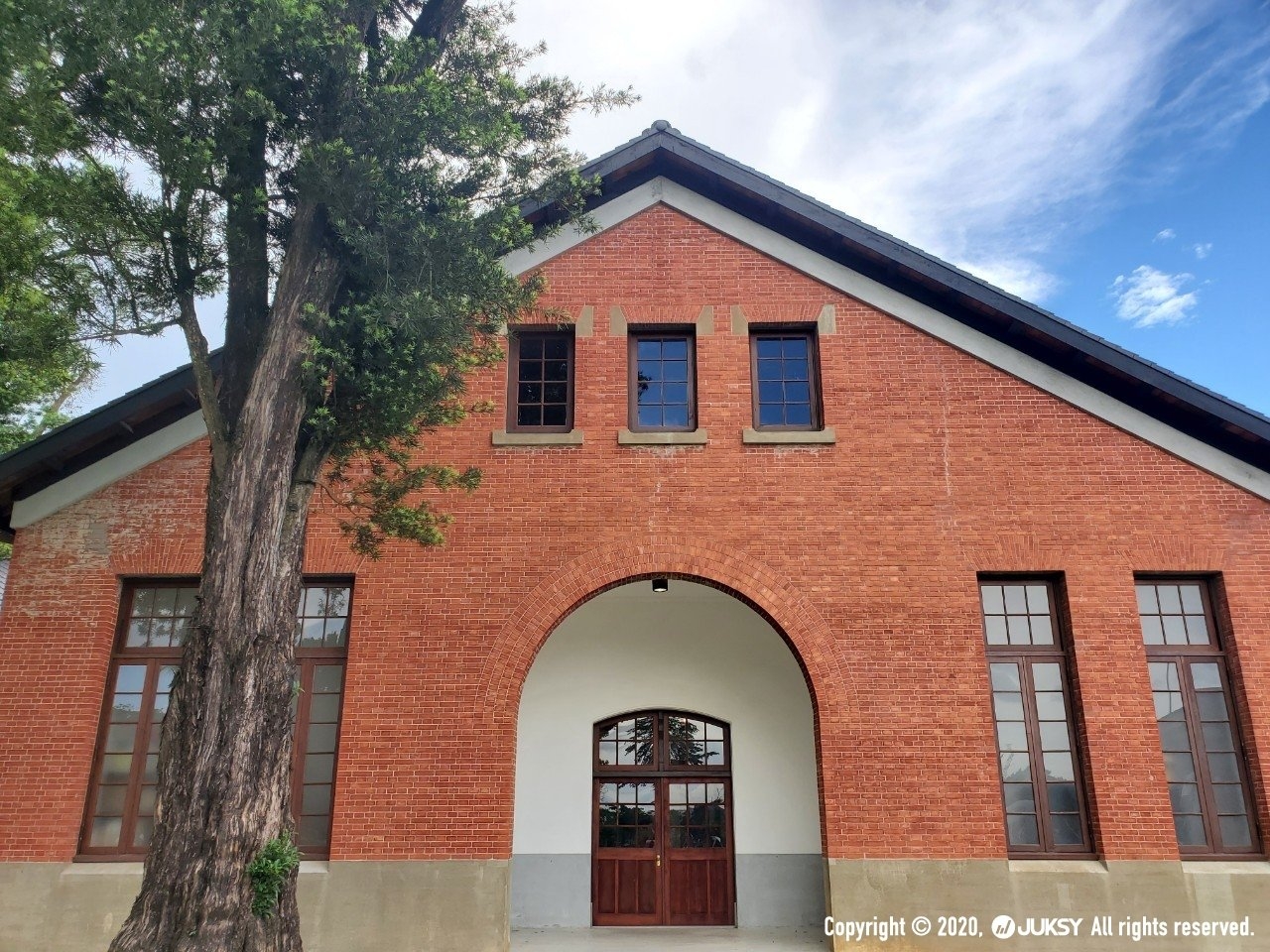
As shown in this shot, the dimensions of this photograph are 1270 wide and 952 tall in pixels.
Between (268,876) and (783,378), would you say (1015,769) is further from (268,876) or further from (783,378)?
(268,876)

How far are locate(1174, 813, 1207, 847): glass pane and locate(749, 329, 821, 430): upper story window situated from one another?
530cm

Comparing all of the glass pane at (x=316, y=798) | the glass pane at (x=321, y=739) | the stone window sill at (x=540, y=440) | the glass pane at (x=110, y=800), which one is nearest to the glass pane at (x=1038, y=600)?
the stone window sill at (x=540, y=440)

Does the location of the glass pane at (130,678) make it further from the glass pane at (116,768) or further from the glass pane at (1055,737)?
the glass pane at (1055,737)

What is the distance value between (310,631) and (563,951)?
4.19 metres

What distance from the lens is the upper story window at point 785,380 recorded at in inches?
396

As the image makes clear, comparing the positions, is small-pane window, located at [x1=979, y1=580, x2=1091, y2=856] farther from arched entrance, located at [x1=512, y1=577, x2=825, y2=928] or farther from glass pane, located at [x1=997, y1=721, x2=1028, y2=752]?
arched entrance, located at [x1=512, y1=577, x2=825, y2=928]

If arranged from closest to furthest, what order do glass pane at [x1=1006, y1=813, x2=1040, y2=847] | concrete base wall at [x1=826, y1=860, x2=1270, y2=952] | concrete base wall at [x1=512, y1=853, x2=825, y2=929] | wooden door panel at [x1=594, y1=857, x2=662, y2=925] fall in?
concrete base wall at [x1=826, y1=860, x2=1270, y2=952] → glass pane at [x1=1006, y1=813, x2=1040, y2=847] → concrete base wall at [x1=512, y1=853, x2=825, y2=929] → wooden door panel at [x1=594, y1=857, x2=662, y2=925]

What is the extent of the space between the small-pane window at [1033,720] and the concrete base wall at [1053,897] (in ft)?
1.26

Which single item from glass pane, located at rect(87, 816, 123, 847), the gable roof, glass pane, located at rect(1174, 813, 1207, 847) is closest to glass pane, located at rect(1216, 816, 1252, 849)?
glass pane, located at rect(1174, 813, 1207, 847)

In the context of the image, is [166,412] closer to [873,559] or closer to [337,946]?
[337,946]

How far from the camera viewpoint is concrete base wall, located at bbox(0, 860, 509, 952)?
27.1ft

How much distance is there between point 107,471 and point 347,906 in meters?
5.23

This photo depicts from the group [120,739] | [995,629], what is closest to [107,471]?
[120,739]

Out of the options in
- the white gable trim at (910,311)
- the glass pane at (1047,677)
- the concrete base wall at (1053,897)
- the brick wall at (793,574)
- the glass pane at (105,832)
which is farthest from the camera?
the white gable trim at (910,311)
